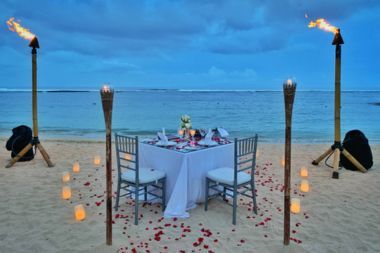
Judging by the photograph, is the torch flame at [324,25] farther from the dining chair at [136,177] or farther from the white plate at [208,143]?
the dining chair at [136,177]

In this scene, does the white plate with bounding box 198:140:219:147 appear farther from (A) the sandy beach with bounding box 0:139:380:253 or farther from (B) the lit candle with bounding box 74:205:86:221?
(B) the lit candle with bounding box 74:205:86:221

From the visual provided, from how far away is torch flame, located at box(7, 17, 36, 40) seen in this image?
5050 mm

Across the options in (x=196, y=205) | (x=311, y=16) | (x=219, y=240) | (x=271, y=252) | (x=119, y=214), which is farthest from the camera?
(x=311, y=16)

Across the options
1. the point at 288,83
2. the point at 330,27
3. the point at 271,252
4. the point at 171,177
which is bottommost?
the point at 271,252

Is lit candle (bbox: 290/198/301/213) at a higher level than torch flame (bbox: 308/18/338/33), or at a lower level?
lower

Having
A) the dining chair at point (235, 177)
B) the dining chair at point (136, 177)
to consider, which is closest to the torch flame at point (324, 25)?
the dining chair at point (235, 177)

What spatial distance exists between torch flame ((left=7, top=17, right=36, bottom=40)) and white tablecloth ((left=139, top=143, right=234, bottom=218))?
324 cm

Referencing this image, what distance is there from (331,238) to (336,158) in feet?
8.27

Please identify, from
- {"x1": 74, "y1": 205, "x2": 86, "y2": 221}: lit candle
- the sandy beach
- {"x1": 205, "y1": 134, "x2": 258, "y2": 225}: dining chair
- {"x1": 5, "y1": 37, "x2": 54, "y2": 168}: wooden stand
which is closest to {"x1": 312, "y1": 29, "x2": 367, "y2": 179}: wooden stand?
the sandy beach

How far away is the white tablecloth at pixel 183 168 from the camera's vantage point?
3645 mm

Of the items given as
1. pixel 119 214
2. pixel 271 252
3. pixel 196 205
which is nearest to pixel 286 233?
pixel 271 252

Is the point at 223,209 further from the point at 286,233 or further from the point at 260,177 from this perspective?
the point at 260,177

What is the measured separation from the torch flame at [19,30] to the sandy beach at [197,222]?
102 inches

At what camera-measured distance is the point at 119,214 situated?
3721mm
